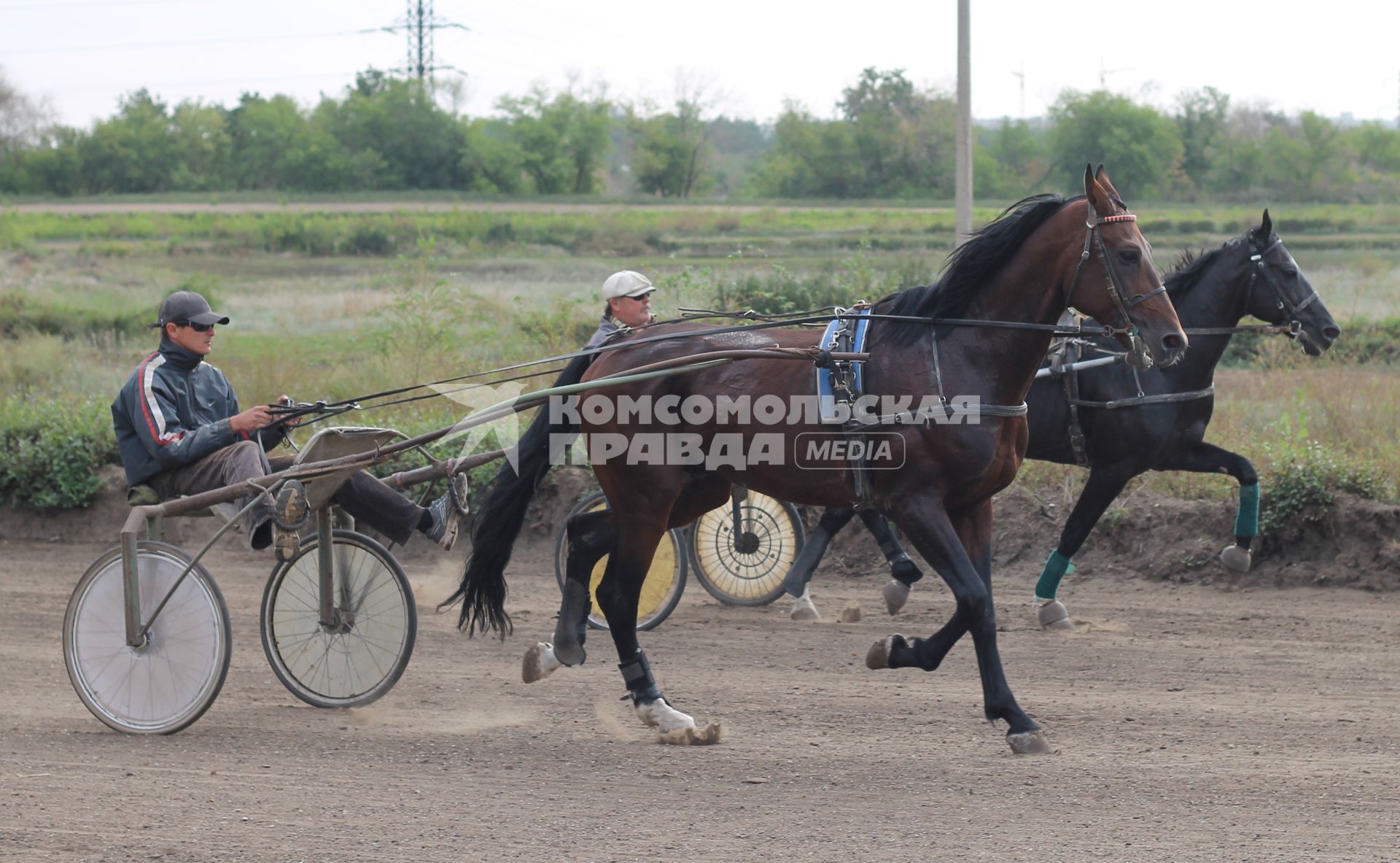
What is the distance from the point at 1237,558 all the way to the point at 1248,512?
0.27 metres

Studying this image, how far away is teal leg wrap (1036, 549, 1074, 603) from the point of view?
7105 millimetres

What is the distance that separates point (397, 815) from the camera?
4289mm

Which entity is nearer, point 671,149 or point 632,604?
point 632,604

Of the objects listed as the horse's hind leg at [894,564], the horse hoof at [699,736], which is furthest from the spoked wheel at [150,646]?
the horse's hind leg at [894,564]

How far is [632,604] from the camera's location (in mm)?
5449

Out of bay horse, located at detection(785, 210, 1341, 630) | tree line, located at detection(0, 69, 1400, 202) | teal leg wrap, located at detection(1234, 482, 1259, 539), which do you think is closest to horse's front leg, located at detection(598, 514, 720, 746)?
bay horse, located at detection(785, 210, 1341, 630)

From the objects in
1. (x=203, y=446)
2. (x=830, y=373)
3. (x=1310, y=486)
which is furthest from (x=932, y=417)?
(x=1310, y=486)

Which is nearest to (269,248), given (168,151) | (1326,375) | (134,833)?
(168,151)

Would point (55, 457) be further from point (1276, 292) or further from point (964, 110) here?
point (964, 110)

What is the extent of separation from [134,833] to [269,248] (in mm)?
37573

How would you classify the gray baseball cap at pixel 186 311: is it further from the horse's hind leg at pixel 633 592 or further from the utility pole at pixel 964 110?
the utility pole at pixel 964 110

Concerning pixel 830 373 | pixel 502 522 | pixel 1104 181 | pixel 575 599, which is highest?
pixel 1104 181

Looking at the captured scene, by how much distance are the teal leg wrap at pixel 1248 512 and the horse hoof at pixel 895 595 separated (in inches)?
72.2

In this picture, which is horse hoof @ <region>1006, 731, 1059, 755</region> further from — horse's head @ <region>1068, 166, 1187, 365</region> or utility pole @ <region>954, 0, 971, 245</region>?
utility pole @ <region>954, 0, 971, 245</region>
